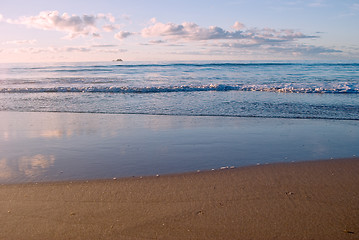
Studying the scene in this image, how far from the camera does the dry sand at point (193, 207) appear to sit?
3.43 metres

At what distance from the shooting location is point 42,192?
14.8 ft

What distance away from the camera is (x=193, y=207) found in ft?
13.0

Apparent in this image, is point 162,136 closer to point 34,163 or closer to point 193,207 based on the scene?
point 34,163

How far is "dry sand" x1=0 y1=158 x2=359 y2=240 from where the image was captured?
3.43 m

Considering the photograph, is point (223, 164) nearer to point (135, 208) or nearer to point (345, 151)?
point (135, 208)

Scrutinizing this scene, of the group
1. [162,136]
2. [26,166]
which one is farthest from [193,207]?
[162,136]

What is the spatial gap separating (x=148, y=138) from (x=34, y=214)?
13.5ft

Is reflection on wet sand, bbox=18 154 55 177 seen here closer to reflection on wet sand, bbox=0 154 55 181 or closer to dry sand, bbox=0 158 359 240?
reflection on wet sand, bbox=0 154 55 181

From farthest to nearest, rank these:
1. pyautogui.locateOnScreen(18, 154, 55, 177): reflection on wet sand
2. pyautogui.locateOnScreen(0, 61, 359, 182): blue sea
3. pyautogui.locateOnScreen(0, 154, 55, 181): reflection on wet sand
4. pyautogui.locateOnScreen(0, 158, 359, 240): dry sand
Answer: pyautogui.locateOnScreen(0, 61, 359, 182): blue sea, pyautogui.locateOnScreen(18, 154, 55, 177): reflection on wet sand, pyautogui.locateOnScreen(0, 154, 55, 181): reflection on wet sand, pyautogui.locateOnScreen(0, 158, 359, 240): dry sand

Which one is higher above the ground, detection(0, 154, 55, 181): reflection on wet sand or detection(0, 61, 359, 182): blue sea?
detection(0, 154, 55, 181): reflection on wet sand

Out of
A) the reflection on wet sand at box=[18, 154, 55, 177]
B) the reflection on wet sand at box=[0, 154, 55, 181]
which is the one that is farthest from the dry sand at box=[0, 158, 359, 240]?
the reflection on wet sand at box=[18, 154, 55, 177]

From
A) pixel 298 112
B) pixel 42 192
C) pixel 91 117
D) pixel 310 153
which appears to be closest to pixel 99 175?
pixel 42 192

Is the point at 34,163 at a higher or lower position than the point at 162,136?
higher

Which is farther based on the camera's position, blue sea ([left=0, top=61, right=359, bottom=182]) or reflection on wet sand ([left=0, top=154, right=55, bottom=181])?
blue sea ([left=0, top=61, right=359, bottom=182])
